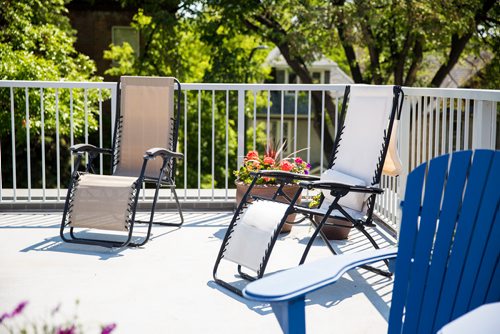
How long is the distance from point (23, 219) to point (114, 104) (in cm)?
112

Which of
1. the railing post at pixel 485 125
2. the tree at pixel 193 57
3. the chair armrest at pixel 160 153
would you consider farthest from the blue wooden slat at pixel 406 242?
the tree at pixel 193 57

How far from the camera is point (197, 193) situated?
606 cm

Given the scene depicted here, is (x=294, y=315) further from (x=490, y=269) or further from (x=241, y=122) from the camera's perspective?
(x=241, y=122)

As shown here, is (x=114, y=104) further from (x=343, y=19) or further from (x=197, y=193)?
(x=343, y=19)

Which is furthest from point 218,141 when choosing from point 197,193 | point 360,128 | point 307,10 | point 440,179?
point 440,179

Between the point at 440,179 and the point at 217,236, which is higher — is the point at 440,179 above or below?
above

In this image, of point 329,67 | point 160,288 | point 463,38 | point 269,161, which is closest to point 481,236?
point 160,288

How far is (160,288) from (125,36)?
1743 cm

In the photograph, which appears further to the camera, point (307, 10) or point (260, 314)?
point (307, 10)

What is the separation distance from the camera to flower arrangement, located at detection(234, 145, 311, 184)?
488 cm

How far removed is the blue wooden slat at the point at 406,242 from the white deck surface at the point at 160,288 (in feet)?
3.12

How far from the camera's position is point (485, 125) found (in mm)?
3473

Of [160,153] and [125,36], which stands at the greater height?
[125,36]

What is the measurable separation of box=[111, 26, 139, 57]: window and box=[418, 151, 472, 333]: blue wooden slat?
61.1 ft
